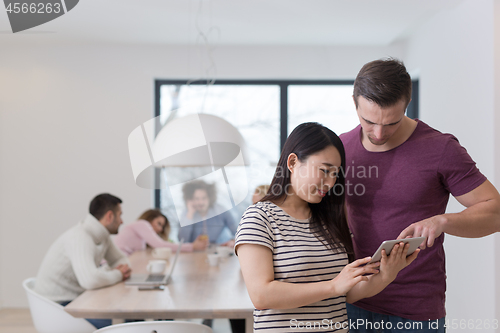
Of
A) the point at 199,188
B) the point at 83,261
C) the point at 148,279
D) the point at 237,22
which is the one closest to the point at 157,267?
the point at 148,279

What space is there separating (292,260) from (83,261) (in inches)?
64.0

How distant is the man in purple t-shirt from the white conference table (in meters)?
0.66

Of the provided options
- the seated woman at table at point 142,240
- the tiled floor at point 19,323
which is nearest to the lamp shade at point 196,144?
the seated woman at table at point 142,240

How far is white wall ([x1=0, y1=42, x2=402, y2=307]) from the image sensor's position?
432cm

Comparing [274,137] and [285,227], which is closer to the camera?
[285,227]

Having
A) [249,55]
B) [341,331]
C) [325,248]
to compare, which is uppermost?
[249,55]

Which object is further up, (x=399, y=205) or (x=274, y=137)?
(x=274, y=137)

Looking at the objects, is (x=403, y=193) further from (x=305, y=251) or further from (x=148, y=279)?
(x=148, y=279)

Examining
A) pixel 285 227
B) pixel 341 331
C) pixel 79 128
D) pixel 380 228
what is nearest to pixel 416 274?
pixel 380 228

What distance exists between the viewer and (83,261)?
2381mm

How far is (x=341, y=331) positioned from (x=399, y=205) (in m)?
0.46

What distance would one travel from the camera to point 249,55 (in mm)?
4359

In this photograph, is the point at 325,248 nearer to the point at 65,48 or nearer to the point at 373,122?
the point at 373,122

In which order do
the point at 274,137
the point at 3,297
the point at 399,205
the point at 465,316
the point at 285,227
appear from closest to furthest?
the point at 285,227 → the point at 399,205 → the point at 465,316 → the point at 3,297 → the point at 274,137
